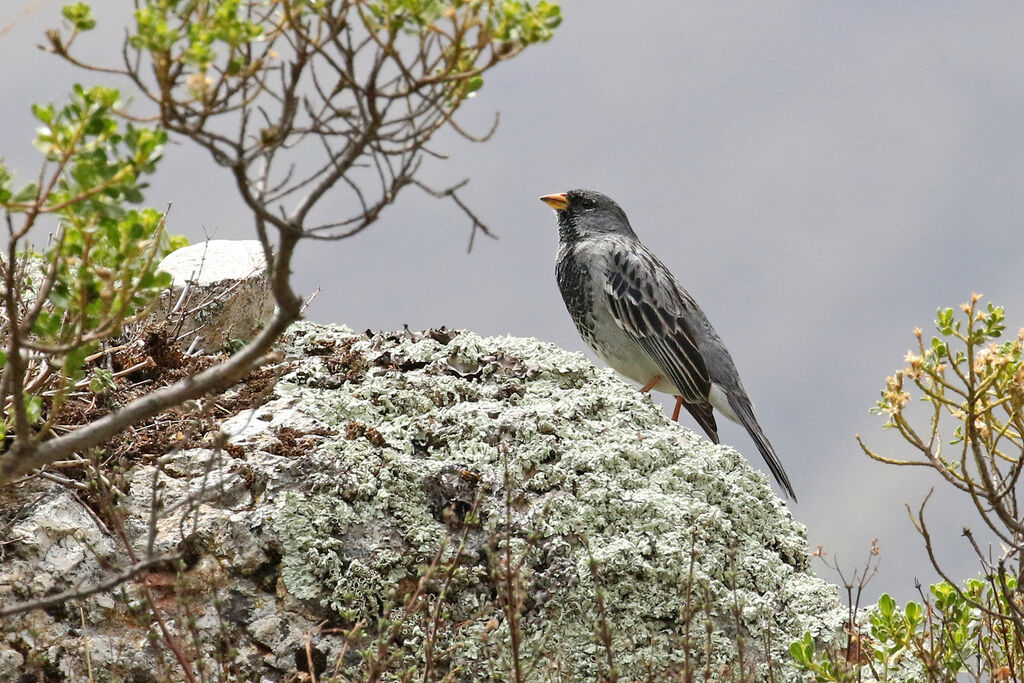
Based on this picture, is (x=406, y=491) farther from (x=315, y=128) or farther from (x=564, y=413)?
(x=315, y=128)

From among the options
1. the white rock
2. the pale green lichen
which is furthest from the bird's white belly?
the white rock

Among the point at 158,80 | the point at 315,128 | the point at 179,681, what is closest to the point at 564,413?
the point at 179,681

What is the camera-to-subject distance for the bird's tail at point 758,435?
6457 mm

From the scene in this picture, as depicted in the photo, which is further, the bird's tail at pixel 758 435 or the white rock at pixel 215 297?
the bird's tail at pixel 758 435

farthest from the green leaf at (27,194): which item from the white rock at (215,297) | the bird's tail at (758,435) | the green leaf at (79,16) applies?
the bird's tail at (758,435)

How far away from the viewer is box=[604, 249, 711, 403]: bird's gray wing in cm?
713

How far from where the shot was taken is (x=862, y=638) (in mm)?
4660

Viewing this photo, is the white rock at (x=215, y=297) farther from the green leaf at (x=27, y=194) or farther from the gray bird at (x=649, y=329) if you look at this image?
the green leaf at (x=27, y=194)

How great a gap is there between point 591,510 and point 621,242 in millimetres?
3611

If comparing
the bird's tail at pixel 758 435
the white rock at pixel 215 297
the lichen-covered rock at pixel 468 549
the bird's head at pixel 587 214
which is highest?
the bird's head at pixel 587 214

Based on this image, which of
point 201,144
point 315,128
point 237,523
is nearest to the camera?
point 201,144

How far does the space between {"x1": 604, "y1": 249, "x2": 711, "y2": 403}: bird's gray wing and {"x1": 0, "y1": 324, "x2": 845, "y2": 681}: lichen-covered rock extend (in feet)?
6.32

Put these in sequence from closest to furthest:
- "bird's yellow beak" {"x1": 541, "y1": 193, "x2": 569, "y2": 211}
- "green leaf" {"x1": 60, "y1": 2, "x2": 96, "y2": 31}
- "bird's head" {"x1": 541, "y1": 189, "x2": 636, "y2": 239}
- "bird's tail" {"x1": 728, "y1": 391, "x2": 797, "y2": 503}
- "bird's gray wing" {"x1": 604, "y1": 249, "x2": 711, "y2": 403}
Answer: "green leaf" {"x1": 60, "y1": 2, "x2": 96, "y2": 31}
"bird's tail" {"x1": 728, "y1": 391, "x2": 797, "y2": 503}
"bird's gray wing" {"x1": 604, "y1": 249, "x2": 711, "y2": 403}
"bird's head" {"x1": 541, "y1": 189, "x2": 636, "y2": 239}
"bird's yellow beak" {"x1": 541, "y1": 193, "x2": 569, "y2": 211}

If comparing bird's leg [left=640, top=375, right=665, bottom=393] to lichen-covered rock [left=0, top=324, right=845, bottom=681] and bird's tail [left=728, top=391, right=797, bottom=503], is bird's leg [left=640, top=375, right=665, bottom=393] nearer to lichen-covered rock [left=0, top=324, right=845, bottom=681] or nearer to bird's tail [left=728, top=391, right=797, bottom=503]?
bird's tail [left=728, top=391, right=797, bottom=503]
